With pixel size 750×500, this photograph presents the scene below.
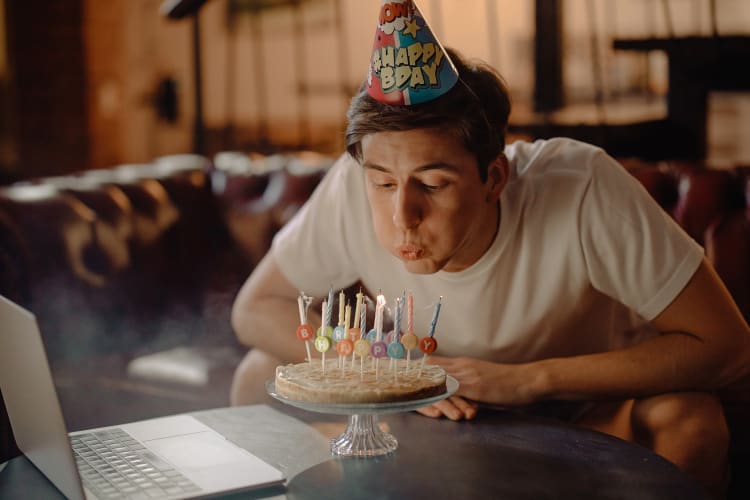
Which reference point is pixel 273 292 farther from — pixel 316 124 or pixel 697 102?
pixel 316 124

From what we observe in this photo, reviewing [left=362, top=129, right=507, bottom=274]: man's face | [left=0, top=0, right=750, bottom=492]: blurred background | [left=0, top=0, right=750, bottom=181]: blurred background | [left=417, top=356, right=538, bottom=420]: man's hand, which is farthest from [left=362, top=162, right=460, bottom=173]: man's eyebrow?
[left=0, top=0, right=750, bottom=181]: blurred background

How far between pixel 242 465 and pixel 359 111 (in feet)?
1.97

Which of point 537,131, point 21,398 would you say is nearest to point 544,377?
point 21,398

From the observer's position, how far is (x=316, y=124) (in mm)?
5809

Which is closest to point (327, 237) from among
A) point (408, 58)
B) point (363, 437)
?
point (408, 58)

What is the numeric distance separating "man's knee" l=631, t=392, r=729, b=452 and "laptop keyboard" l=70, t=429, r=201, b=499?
0.80 meters

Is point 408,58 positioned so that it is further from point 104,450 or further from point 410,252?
point 104,450

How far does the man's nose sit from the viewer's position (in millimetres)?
1451

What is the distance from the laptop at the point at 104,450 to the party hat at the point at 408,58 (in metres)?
0.59

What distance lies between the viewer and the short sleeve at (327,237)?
1.86m

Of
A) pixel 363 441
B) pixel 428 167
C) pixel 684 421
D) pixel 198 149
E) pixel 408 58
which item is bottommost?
pixel 684 421

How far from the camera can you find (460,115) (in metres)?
1.53

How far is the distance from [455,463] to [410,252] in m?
0.35

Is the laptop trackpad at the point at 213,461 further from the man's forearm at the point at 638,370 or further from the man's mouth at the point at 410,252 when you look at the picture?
the man's forearm at the point at 638,370
